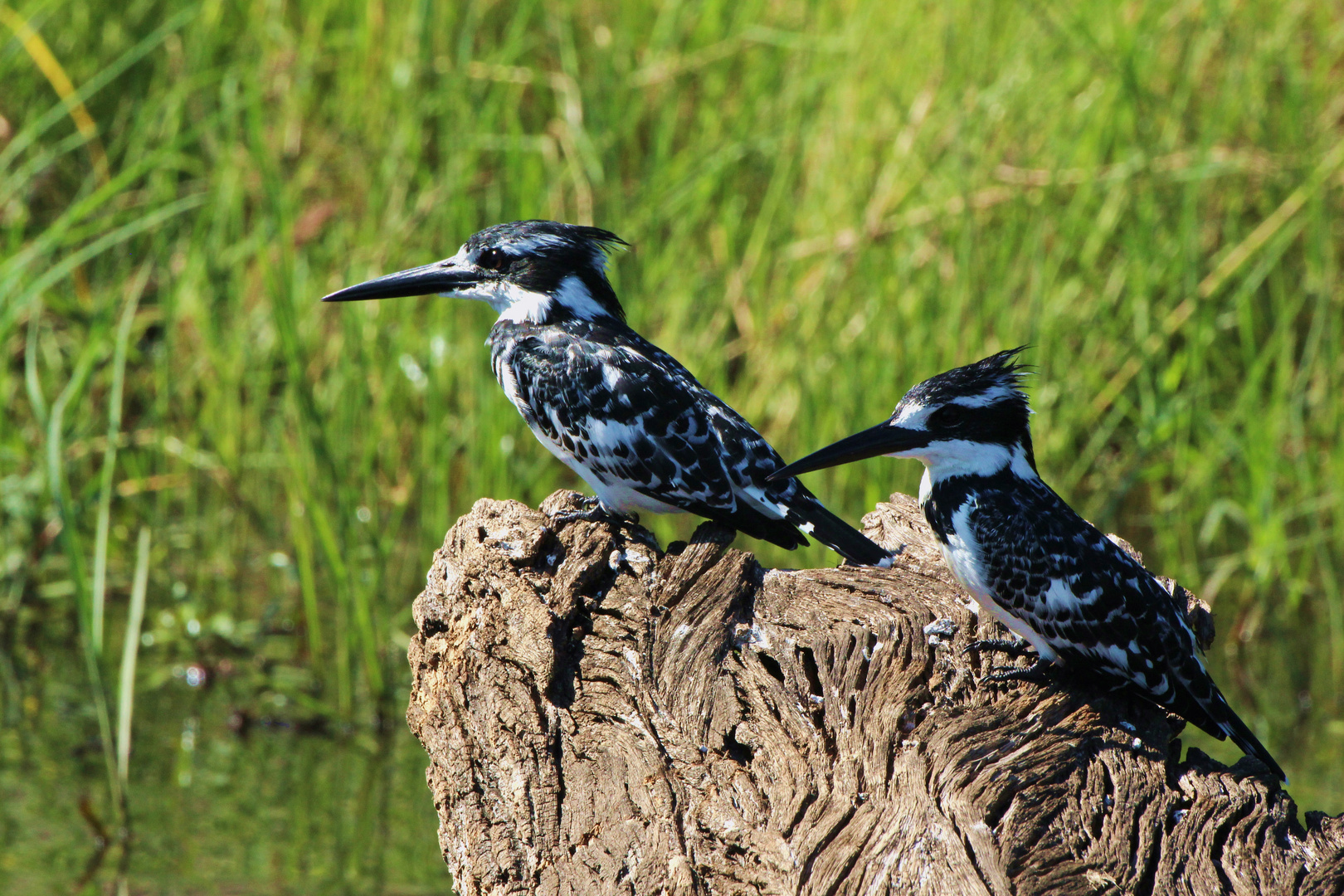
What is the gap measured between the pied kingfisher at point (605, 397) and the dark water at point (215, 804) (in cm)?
156

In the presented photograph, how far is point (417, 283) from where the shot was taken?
149 inches

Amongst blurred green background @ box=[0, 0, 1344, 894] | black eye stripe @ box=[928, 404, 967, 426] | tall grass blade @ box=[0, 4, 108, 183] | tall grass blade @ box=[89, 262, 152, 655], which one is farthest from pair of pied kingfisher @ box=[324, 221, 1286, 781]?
tall grass blade @ box=[0, 4, 108, 183]

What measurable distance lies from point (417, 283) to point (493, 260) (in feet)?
0.76

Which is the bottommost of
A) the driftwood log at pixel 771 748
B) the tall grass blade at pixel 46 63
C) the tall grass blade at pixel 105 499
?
the driftwood log at pixel 771 748

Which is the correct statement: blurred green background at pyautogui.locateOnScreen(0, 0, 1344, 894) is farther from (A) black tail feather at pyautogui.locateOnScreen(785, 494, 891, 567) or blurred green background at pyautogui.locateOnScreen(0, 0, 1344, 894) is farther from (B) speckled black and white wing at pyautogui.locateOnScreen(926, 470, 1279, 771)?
(B) speckled black and white wing at pyautogui.locateOnScreen(926, 470, 1279, 771)

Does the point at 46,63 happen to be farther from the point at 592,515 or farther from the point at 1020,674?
the point at 1020,674

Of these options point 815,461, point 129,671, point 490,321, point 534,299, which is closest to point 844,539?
point 815,461

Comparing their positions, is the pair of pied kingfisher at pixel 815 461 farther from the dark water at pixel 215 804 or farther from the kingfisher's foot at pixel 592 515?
the dark water at pixel 215 804

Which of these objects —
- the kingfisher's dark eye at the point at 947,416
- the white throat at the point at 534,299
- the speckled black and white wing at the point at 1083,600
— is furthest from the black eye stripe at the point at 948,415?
the white throat at the point at 534,299

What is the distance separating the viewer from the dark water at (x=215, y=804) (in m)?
4.08

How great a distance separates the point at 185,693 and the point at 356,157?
287 centimetres

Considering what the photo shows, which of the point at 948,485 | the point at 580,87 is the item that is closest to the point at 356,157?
the point at 580,87

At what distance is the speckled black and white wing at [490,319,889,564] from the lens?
3.42 metres

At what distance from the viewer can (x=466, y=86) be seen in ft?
19.1
